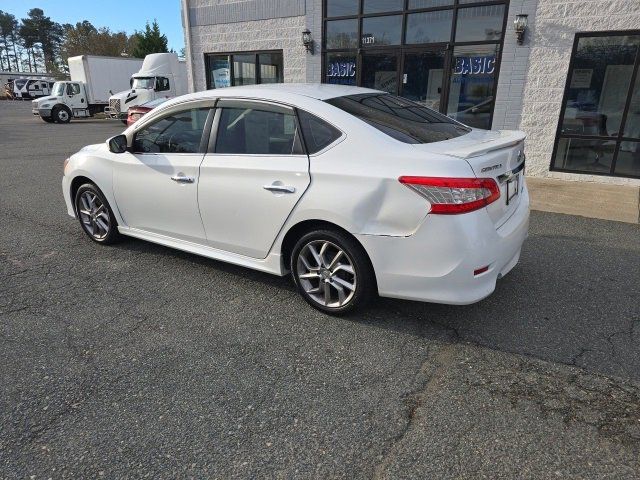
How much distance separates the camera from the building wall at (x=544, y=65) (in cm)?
741

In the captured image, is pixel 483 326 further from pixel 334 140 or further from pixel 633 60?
pixel 633 60

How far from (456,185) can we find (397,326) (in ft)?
3.72

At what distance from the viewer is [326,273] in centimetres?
331

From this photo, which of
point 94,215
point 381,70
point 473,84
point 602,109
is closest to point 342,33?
point 381,70

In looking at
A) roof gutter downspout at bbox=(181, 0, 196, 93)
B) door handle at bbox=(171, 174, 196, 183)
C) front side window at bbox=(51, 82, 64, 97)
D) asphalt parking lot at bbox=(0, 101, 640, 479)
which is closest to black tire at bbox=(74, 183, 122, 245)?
asphalt parking lot at bbox=(0, 101, 640, 479)

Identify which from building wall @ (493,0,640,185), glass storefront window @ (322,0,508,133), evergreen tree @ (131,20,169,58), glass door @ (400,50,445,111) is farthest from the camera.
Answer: evergreen tree @ (131,20,169,58)

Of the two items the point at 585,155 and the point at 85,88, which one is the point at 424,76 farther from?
the point at 85,88

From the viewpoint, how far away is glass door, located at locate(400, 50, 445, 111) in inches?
360

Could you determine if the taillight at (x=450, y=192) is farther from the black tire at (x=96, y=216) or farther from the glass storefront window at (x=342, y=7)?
the glass storefront window at (x=342, y=7)

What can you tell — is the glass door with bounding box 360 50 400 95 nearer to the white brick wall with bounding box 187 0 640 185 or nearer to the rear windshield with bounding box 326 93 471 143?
the white brick wall with bounding box 187 0 640 185

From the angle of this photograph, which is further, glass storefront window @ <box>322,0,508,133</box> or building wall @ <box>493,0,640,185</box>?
glass storefront window @ <box>322,0,508,133</box>

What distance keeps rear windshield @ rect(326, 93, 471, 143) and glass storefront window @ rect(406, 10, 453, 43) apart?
5873 mm

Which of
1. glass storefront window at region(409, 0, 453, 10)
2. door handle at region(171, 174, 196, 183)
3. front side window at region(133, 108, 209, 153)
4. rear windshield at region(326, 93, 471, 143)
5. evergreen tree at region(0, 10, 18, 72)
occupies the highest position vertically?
evergreen tree at region(0, 10, 18, 72)

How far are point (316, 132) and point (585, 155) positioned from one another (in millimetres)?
6986
